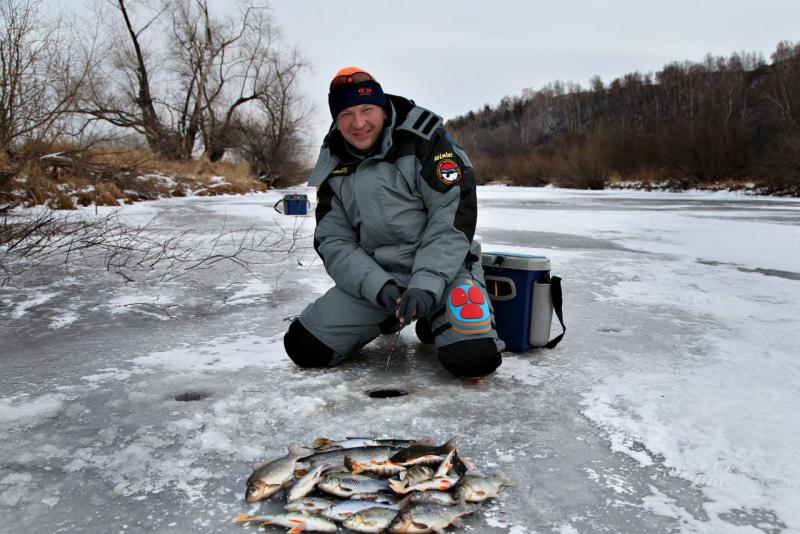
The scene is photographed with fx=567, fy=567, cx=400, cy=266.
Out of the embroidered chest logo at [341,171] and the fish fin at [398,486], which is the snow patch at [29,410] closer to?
the fish fin at [398,486]

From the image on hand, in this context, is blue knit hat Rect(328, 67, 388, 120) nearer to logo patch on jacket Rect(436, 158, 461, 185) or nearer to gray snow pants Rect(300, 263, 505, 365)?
logo patch on jacket Rect(436, 158, 461, 185)

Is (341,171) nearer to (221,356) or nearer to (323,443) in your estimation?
(221,356)

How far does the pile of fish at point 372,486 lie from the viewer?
1317 millimetres

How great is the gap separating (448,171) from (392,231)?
14.4 inches

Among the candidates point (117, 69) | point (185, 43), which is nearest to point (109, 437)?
point (117, 69)

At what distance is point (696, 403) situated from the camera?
6.70 ft

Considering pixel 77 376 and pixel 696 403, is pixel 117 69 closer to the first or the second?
pixel 77 376

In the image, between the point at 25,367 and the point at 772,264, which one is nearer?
the point at 25,367

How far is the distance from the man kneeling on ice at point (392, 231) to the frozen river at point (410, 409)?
17 cm

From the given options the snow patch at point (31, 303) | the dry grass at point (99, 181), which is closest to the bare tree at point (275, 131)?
the dry grass at point (99, 181)

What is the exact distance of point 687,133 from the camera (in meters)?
27.8

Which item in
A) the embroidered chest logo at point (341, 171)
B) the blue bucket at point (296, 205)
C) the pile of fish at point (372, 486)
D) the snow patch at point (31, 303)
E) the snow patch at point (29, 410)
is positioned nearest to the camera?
the pile of fish at point (372, 486)

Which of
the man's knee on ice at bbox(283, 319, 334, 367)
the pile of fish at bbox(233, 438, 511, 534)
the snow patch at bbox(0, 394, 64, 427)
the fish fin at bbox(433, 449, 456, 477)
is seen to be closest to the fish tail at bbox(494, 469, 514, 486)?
the pile of fish at bbox(233, 438, 511, 534)

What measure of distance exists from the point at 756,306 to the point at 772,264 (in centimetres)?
195
